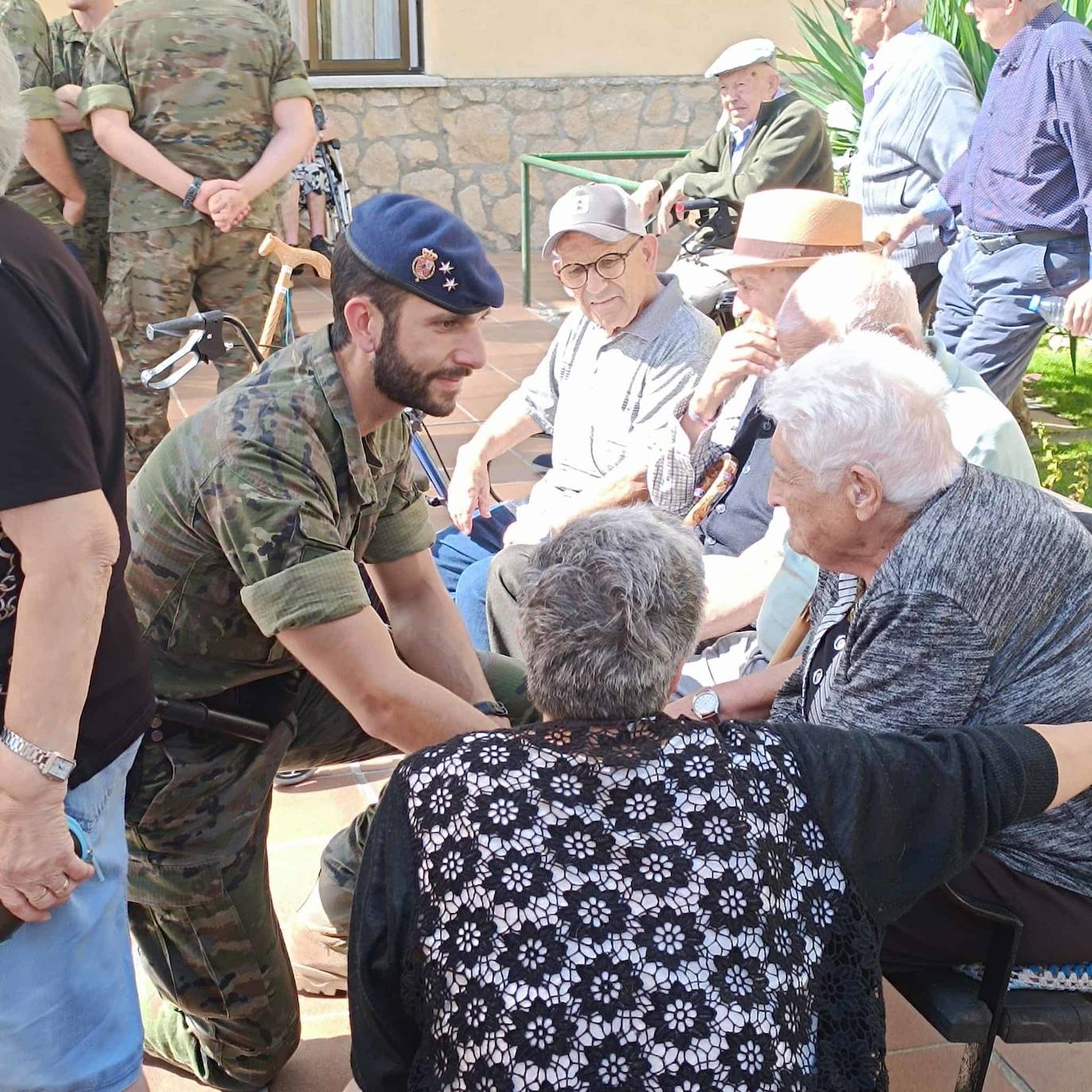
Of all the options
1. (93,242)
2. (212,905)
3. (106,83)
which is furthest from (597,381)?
(93,242)

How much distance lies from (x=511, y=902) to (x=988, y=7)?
4.36 m

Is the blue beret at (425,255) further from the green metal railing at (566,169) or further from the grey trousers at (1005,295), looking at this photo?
the green metal railing at (566,169)

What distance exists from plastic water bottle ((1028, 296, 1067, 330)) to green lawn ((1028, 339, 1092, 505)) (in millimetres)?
701

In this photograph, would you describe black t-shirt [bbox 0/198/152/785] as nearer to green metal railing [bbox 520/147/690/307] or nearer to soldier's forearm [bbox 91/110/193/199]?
soldier's forearm [bbox 91/110/193/199]

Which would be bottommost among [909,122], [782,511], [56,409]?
[782,511]

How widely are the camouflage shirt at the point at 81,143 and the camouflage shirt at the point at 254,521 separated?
3350mm

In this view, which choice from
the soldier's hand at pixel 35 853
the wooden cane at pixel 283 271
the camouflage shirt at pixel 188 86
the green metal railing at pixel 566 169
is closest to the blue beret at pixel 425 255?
the soldier's hand at pixel 35 853

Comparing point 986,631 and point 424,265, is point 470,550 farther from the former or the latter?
point 986,631

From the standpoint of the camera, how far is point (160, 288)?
4.92 metres

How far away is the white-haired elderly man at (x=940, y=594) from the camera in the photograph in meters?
1.93

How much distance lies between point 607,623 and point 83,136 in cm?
437

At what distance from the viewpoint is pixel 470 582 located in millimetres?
3596

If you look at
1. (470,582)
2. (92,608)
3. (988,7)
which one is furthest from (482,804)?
(988,7)

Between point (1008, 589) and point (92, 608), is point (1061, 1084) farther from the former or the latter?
point (92, 608)
